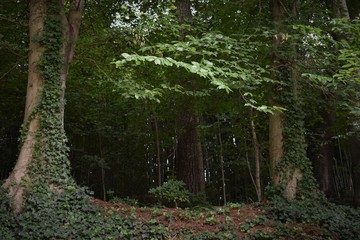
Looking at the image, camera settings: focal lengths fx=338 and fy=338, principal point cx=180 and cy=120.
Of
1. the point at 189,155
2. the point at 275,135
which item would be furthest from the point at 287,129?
the point at 189,155

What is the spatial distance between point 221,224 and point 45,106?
4.17m

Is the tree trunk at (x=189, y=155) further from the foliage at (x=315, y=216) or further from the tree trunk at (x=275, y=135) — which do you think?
the foliage at (x=315, y=216)

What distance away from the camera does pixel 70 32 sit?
757 cm

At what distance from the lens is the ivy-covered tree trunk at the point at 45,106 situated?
21.1 feet

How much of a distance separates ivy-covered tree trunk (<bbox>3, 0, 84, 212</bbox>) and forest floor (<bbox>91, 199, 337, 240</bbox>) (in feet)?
4.23

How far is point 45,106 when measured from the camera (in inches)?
266

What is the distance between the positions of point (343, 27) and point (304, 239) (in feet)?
13.1

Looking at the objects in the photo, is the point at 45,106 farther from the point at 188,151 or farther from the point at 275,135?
the point at 275,135

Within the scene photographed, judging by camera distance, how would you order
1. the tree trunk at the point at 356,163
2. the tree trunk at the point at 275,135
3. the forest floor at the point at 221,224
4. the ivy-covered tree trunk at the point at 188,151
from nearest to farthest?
the forest floor at the point at 221,224, the tree trunk at the point at 275,135, the ivy-covered tree trunk at the point at 188,151, the tree trunk at the point at 356,163

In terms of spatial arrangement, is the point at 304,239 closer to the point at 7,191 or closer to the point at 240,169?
the point at 7,191

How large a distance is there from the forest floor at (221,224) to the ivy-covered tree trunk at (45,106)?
129 centimetres

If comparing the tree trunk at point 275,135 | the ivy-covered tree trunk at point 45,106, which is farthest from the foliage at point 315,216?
the ivy-covered tree trunk at point 45,106

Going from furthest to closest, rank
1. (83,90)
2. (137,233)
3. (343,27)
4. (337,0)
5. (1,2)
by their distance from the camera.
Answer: (83,90) < (337,0) < (1,2) < (343,27) < (137,233)

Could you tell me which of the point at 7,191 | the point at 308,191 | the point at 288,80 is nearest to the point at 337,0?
the point at 288,80
